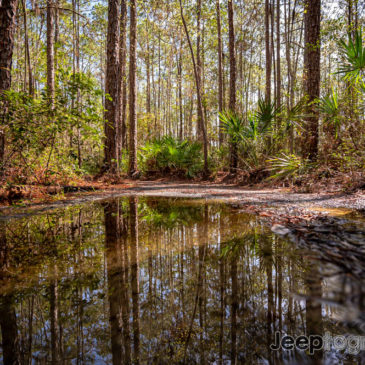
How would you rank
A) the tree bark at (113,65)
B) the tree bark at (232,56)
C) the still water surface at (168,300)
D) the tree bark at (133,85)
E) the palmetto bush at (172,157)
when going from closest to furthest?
the still water surface at (168,300) → the tree bark at (113,65) → the tree bark at (232,56) → the tree bark at (133,85) → the palmetto bush at (172,157)

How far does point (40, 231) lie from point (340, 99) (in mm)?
6390

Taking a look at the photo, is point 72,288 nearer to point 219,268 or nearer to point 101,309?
point 101,309

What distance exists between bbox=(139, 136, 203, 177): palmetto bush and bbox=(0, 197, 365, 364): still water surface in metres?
9.21

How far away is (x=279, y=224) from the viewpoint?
2.69 metres

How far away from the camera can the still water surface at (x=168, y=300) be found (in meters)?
0.93

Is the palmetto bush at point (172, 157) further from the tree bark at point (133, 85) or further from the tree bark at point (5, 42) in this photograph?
the tree bark at point (5, 42)

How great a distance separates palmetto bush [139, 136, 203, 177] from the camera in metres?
11.5

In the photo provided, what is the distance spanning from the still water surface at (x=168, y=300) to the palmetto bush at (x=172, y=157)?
30.2 ft

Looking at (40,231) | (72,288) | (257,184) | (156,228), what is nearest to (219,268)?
(72,288)

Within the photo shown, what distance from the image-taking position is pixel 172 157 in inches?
454

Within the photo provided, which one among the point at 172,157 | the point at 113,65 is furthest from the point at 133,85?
the point at 172,157

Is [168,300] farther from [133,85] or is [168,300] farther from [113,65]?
[133,85]

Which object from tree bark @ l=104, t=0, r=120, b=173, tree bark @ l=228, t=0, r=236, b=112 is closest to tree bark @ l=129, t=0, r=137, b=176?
tree bark @ l=104, t=0, r=120, b=173

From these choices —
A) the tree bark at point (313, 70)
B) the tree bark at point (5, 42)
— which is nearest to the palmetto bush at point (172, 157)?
the tree bark at point (313, 70)
